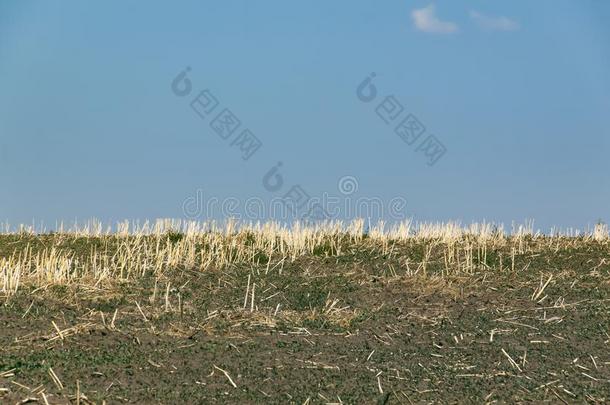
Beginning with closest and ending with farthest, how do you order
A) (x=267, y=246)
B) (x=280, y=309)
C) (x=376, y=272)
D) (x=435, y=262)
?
(x=280, y=309)
(x=376, y=272)
(x=435, y=262)
(x=267, y=246)

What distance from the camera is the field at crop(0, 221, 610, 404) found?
6215 millimetres

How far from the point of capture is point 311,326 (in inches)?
325

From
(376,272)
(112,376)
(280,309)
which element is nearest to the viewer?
(112,376)

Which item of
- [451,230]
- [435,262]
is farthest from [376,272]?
[451,230]

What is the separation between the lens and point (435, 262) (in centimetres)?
1253

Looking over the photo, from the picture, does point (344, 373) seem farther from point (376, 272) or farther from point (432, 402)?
point (376, 272)

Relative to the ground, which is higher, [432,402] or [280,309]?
[280,309]

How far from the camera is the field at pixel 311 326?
621 centimetres

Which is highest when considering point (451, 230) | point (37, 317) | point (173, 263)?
point (451, 230)

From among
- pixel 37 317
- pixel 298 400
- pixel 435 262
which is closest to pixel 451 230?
pixel 435 262

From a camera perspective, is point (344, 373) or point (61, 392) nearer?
point (61, 392)

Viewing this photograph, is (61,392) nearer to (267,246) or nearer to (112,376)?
(112,376)

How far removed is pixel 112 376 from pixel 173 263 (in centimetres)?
517

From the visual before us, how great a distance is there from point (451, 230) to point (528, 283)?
Answer: 5.20 m
